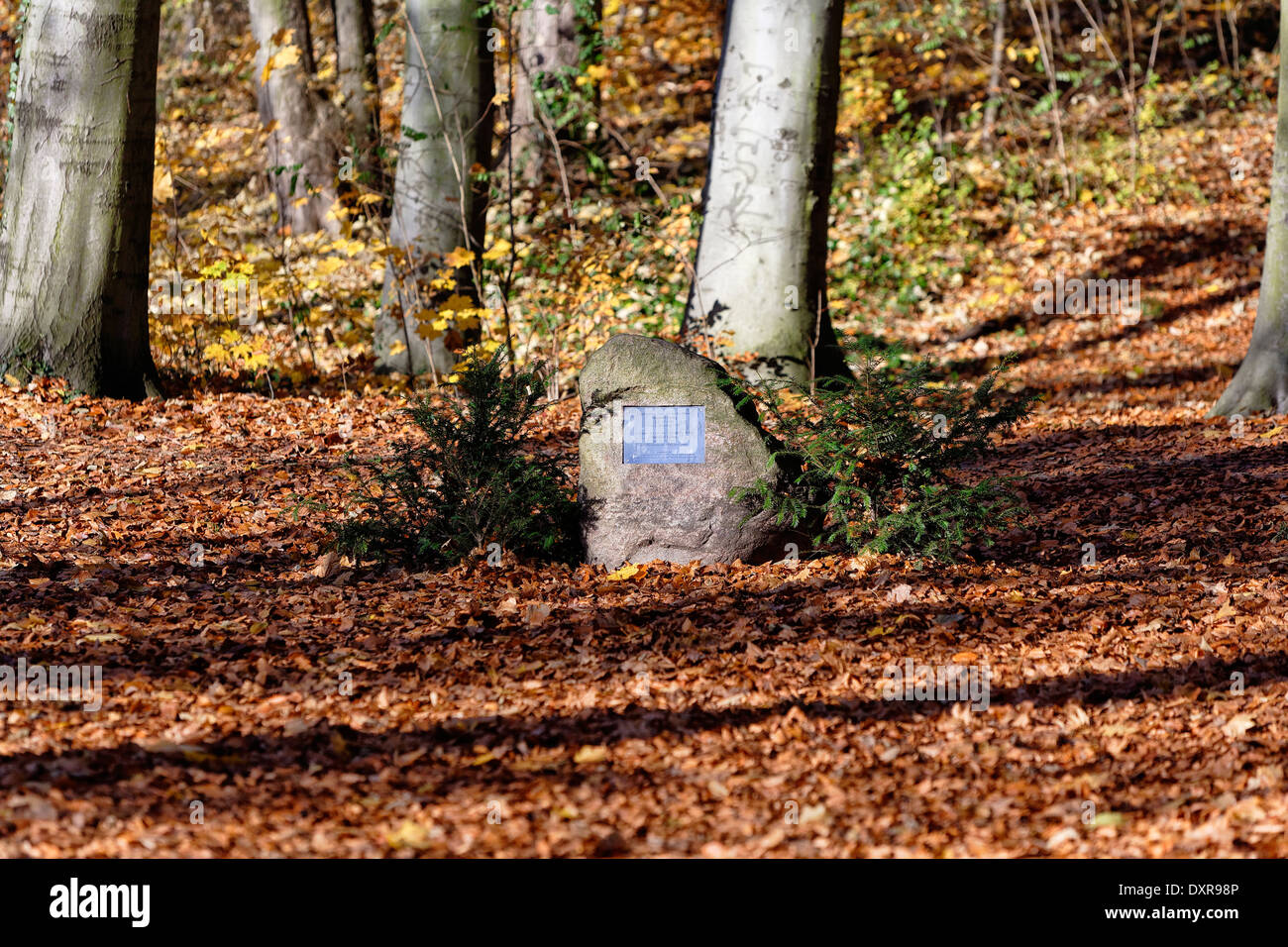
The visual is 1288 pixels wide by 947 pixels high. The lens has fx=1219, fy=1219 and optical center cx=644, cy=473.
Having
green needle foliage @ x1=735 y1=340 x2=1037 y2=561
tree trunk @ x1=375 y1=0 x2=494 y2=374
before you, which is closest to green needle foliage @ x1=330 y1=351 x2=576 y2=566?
green needle foliage @ x1=735 y1=340 x2=1037 y2=561

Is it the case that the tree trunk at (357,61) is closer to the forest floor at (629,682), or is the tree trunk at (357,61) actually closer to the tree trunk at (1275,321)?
the forest floor at (629,682)

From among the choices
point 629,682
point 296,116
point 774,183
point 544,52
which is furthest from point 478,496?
point 296,116

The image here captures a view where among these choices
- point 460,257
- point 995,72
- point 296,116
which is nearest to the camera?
point 460,257

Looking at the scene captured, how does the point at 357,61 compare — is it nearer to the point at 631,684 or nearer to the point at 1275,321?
the point at 1275,321

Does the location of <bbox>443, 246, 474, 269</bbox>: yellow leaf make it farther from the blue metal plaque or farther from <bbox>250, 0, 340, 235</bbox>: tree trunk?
<bbox>250, 0, 340, 235</bbox>: tree trunk

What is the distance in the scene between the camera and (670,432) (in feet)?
16.7

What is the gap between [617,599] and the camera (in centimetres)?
485

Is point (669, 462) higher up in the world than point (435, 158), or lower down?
lower down

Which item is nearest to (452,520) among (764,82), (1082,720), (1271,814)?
(1082,720)

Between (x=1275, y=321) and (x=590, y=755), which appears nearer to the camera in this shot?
(x=590, y=755)

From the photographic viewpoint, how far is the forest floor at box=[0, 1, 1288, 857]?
122 inches

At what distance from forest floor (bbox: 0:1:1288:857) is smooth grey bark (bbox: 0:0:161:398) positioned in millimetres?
825

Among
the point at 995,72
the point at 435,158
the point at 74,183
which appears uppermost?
the point at 995,72

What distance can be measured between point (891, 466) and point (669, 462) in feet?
3.07
